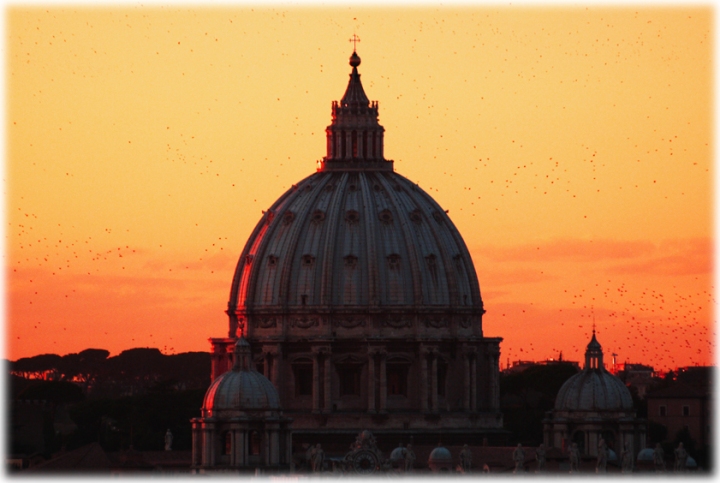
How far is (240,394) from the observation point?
120812mm

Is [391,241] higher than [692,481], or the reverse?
[391,241]

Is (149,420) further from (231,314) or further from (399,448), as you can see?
(399,448)

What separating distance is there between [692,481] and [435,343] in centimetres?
3888

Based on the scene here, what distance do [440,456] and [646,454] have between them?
322 inches

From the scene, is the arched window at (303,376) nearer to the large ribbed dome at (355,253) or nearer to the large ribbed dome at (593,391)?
the large ribbed dome at (355,253)

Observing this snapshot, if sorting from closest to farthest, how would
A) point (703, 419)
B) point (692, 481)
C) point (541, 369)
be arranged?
1. point (692, 481)
2. point (703, 419)
3. point (541, 369)

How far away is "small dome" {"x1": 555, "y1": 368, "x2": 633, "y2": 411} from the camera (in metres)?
129

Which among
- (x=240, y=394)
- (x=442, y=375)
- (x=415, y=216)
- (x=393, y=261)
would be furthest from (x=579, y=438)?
(x=240, y=394)

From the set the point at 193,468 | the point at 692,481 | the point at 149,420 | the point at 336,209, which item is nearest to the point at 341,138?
the point at 336,209

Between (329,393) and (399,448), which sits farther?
(329,393)

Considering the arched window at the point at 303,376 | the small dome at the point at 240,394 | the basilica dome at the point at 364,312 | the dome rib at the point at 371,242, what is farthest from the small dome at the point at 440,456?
the arched window at the point at 303,376

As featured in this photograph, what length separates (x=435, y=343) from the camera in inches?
5418

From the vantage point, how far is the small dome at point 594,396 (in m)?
129

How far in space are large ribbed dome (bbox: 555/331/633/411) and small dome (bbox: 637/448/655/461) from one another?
4.88m
